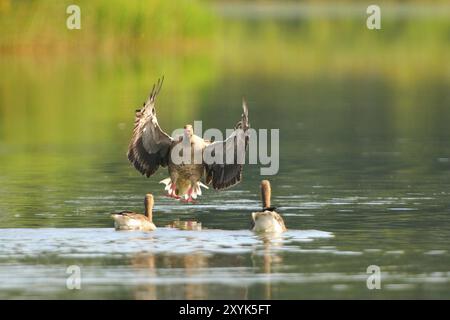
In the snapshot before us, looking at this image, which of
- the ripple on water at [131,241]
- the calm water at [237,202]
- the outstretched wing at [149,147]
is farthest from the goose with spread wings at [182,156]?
the ripple on water at [131,241]

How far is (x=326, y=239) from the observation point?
53.2 ft

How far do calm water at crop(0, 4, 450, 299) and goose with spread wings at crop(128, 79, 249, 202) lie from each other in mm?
394

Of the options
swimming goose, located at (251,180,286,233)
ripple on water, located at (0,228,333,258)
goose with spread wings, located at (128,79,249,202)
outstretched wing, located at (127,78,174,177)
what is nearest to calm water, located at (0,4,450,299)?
ripple on water, located at (0,228,333,258)

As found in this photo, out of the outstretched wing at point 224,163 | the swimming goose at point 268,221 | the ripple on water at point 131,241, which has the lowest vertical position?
the ripple on water at point 131,241

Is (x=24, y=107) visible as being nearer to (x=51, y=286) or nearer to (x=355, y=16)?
(x=51, y=286)

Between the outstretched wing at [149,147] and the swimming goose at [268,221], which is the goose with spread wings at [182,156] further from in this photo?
the swimming goose at [268,221]

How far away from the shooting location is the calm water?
548 inches

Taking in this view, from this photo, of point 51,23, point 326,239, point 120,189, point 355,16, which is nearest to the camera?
point 326,239

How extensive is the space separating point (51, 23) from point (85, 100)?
1150 centimetres

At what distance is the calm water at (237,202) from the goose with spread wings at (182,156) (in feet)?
1.29

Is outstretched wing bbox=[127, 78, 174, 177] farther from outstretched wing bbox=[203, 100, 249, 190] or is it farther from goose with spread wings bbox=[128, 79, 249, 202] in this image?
outstretched wing bbox=[203, 100, 249, 190]

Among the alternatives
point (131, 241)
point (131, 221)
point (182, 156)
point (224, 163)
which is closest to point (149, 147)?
point (182, 156)

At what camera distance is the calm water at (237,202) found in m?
13.9
